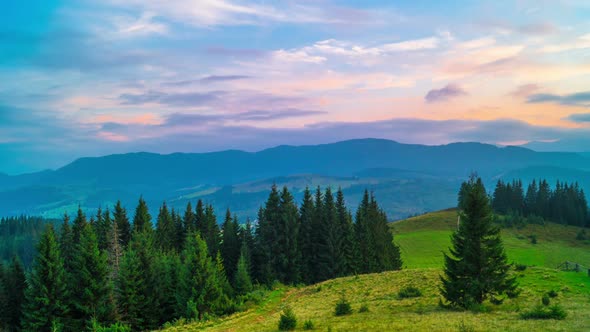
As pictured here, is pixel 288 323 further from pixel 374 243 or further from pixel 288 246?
→ pixel 374 243

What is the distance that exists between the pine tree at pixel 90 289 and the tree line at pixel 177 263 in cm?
12

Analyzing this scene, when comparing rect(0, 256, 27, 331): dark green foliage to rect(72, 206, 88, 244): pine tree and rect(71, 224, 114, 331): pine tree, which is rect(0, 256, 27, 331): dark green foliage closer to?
rect(72, 206, 88, 244): pine tree

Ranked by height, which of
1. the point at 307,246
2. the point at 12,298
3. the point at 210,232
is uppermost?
the point at 210,232

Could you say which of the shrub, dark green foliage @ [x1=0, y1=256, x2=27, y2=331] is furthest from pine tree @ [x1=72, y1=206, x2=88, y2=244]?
the shrub

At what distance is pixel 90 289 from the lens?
48.3 metres

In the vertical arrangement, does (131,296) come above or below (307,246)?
below

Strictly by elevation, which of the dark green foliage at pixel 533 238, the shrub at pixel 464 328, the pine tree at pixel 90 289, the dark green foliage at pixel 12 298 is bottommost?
the dark green foliage at pixel 533 238

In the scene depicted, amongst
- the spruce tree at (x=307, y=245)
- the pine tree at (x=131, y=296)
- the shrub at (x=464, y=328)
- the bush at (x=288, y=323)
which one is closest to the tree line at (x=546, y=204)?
the spruce tree at (x=307, y=245)

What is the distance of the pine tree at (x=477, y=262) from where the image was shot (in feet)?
100

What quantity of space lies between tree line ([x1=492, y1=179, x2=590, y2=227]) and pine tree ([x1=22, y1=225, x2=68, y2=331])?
14205 cm

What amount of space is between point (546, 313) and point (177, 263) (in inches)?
1695

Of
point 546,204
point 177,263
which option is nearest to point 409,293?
point 177,263

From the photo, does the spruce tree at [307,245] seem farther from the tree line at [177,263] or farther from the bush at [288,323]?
the bush at [288,323]

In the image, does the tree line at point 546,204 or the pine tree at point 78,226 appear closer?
the pine tree at point 78,226
